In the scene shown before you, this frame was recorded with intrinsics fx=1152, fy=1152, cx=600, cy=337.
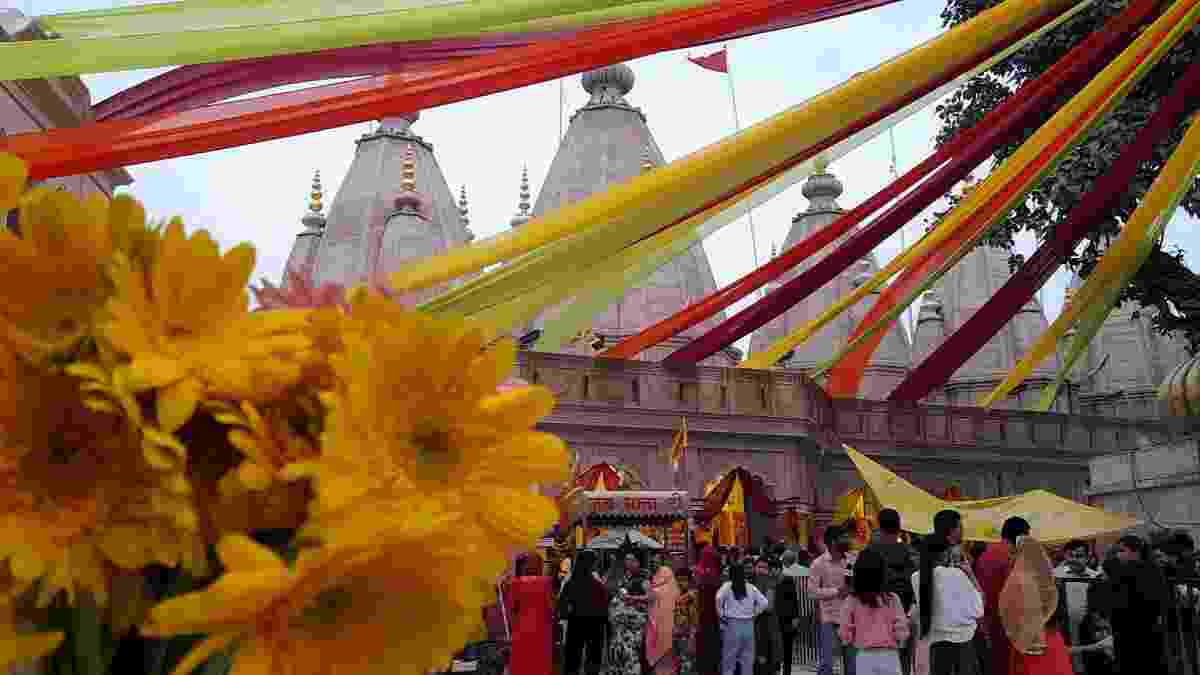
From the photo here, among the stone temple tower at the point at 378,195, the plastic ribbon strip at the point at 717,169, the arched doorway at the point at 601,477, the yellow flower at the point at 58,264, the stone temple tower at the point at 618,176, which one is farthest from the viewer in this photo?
the stone temple tower at the point at 378,195

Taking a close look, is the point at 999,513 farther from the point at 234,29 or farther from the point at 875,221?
the point at 234,29

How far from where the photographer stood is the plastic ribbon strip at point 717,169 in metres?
5.26

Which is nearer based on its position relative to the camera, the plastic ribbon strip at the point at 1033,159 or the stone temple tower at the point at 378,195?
the plastic ribbon strip at the point at 1033,159

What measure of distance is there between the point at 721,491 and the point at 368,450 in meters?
19.2

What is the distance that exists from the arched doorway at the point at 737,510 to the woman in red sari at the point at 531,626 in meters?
11.1

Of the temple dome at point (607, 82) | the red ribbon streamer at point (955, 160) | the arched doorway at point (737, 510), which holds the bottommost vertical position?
the arched doorway at point (737, 510)

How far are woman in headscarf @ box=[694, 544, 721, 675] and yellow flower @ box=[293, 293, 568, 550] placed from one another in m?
8.60

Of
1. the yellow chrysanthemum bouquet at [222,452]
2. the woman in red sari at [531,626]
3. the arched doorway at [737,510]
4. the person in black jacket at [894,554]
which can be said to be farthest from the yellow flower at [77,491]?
Result: the arched doorway at [737,510]

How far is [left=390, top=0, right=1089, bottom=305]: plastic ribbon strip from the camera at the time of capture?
207 inches

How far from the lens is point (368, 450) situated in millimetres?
1140

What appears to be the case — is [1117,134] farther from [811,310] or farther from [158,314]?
[811,310]

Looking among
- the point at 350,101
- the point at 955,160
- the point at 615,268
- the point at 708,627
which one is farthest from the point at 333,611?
the point at 708,627

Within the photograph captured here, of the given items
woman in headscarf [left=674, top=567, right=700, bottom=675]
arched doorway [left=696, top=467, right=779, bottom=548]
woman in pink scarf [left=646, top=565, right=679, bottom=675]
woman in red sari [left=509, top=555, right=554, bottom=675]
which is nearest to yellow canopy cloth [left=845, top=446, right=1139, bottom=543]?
woman in headscarf [left=674, top=567, right=700, bottom=675]

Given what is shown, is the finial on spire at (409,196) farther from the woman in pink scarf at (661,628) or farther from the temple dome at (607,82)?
the woman in pink scarf at (661,628)
